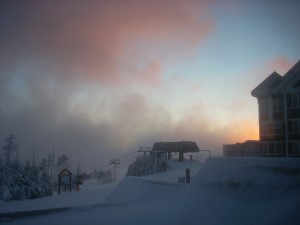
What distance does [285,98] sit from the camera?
2794 cm

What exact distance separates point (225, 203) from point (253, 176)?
163cm

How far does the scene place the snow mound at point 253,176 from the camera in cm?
1034

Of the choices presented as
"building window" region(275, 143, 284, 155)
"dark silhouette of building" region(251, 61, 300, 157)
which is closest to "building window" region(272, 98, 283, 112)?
"dark silhouette of building" region(251, 61, 300, 157)

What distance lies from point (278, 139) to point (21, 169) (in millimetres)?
30884

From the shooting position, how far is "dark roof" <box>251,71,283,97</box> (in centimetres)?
3022

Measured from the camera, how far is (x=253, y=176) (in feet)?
38.6

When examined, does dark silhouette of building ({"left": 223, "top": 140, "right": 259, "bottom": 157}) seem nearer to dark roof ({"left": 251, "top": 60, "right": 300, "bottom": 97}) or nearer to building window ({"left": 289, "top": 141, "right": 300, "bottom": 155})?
dark roof ({"left": 251, "top": 60, "right": 300, "bottom": 97})

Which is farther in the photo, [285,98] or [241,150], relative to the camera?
[241,150]

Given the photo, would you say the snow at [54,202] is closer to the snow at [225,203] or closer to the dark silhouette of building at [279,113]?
the snow at [225,203]

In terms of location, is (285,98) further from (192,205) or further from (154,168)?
(154,168)

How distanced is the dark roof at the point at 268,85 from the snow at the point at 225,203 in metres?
18.4

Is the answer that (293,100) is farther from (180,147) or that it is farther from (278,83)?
(180,147)

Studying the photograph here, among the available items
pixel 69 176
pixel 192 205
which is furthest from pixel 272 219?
pixel 69 176

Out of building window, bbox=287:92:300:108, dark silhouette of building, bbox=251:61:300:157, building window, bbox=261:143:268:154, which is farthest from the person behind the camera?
building window, bbox=261:143:268:154
